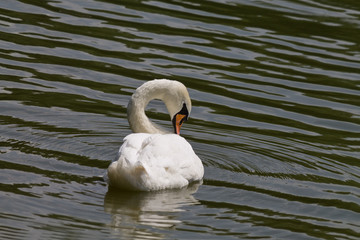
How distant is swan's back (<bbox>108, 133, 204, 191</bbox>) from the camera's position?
8883 millimetres

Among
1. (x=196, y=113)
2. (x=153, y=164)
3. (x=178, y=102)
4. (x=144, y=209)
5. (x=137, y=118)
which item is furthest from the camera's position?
(x=196, y=113)

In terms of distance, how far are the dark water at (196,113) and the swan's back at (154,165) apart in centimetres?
14

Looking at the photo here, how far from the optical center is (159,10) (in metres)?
16.5

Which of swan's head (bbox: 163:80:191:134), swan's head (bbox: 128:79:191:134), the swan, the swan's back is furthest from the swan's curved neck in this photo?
the swan's back

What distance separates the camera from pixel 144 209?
8.59 meters

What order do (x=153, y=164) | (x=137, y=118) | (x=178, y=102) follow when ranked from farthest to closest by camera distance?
(x=178, y=102) < (x=137, y=118) < (x=153, y=164)

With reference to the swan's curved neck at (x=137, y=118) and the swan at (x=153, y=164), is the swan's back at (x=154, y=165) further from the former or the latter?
the swan's curved neck at (x=137, y=118)

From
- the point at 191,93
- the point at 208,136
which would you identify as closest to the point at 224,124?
the point at 208,136

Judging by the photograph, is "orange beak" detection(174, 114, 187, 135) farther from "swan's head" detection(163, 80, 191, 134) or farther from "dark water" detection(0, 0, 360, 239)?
"dark water" detection(0, 0, 360, 239)

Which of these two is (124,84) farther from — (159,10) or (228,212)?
(228,212)

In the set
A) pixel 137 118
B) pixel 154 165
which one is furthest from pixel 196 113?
pixel 154 165

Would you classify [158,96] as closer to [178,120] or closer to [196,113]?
[178,120]

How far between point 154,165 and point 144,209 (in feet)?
2.00

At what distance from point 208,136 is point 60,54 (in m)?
3.47
